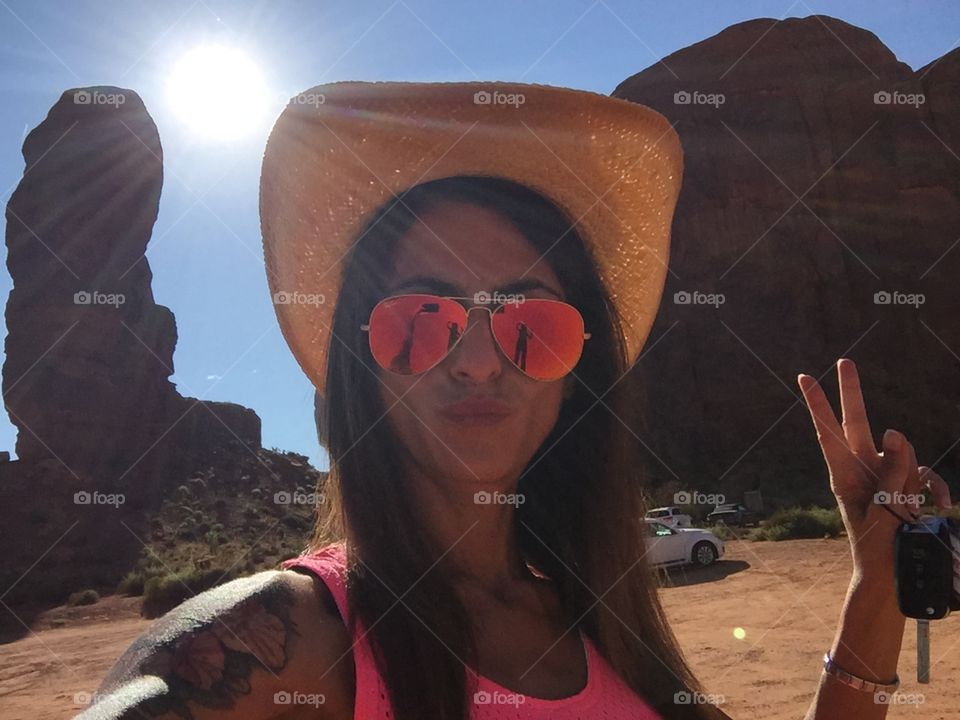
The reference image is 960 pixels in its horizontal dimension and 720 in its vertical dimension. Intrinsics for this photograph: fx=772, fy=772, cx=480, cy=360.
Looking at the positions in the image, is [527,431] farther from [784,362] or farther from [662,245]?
[784,362]

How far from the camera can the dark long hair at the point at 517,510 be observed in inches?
51.5

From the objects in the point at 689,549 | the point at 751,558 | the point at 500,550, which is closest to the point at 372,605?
the point at 500,550

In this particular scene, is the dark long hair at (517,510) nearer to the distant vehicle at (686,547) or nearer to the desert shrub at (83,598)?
the distant vehicle at (686,547)

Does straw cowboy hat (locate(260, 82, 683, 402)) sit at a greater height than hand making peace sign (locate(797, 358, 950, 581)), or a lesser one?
greater

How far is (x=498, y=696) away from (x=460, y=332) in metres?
0.73

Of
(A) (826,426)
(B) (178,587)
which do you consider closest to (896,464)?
(A) (826,426)

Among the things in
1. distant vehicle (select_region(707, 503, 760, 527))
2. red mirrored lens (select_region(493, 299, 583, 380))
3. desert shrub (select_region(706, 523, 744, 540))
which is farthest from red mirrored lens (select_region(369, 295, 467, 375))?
distant vehicle (select_region(707, 503, 760, 527))

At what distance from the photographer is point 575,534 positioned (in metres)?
2.04

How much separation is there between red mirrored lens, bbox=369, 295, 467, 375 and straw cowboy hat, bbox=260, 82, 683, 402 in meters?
0.33

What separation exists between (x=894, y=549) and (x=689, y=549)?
14.5 m

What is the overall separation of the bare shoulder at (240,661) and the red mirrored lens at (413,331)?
550 mm

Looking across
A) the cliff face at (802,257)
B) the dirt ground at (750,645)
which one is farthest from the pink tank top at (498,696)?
the cliff face at (802,257)

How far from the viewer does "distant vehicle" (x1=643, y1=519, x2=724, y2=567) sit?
15.3 m

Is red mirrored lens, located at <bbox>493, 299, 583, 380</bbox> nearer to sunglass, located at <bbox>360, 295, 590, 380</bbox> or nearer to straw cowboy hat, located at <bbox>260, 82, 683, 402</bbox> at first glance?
sunglass, located at <bbox>360, 295, 590, 380</bbox>
